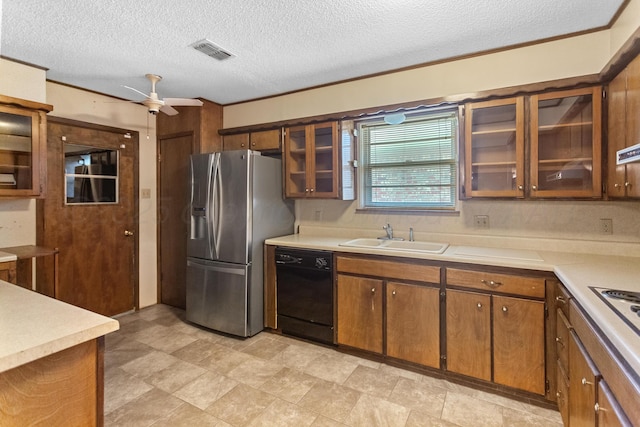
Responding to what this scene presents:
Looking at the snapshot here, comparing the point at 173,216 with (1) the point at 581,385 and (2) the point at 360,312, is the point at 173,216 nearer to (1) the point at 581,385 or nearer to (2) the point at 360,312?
(2) the point at 360,312

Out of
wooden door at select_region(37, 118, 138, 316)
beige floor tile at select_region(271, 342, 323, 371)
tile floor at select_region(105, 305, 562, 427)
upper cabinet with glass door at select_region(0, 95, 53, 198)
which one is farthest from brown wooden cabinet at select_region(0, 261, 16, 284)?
beige floor tile at select_region(271, 342, 323, 371)

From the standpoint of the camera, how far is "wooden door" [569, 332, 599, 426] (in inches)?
51.1

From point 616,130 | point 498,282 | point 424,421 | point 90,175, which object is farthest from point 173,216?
point 616,130

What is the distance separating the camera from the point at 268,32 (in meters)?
2.30

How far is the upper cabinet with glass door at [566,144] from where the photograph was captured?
2.13m

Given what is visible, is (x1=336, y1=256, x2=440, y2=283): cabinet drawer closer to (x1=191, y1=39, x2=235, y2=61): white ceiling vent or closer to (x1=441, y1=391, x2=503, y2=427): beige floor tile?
(x1=441, y1=391, x2=503, y2=427): beige floor tile

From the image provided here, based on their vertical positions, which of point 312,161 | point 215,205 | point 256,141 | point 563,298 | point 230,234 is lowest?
point 563,298

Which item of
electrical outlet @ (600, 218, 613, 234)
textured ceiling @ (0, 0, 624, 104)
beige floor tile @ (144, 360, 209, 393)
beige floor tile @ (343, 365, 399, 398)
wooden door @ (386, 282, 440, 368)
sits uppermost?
textured ceiling @ (0, 0, 624, 104)

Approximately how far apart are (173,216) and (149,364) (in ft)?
5.99

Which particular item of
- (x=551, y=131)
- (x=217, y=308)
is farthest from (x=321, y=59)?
(x=217, y=308)

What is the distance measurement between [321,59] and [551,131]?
1864mm

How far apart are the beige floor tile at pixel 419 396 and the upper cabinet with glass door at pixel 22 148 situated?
326 centimetres

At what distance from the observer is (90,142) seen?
3408 millimetres

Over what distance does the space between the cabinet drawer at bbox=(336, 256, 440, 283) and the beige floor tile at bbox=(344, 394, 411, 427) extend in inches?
34.1
